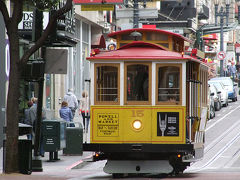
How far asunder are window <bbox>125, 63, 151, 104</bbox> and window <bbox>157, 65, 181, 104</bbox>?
24 cm

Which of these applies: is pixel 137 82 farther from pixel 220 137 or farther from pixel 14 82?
pixel 220 137

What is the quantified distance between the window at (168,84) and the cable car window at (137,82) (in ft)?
0.86

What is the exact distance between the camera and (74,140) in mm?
22484

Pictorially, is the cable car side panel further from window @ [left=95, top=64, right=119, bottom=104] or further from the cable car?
window @ [left=95, top=64, right=119, bottom=104]

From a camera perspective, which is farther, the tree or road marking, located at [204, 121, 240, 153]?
road marking, located at [204, 121, 240, 153]

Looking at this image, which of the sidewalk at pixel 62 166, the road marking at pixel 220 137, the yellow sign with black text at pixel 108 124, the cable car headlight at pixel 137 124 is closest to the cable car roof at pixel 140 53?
the yellow sign with black text at pixel 108 124

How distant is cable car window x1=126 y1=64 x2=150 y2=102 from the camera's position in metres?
15.6

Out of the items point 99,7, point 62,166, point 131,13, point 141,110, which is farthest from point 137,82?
point 131,13

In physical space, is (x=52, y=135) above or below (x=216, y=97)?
below

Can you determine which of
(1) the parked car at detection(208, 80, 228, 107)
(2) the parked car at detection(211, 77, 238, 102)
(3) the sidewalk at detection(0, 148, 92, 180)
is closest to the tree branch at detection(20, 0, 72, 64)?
(3) the sidewalk at detection(0, 148, 92, 180)

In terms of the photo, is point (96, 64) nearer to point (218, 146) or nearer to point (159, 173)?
point (159, 173)

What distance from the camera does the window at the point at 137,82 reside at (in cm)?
1558

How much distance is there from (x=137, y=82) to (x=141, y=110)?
594mm

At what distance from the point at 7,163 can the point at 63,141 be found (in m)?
6.09
